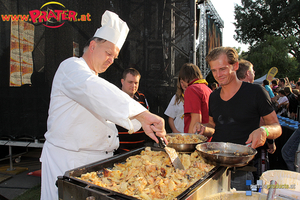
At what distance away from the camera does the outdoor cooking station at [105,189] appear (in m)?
1.01

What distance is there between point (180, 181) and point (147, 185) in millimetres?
207

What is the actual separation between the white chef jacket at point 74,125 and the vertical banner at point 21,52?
240 cm

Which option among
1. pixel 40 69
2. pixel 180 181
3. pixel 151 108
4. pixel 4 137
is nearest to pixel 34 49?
pixel 40 69

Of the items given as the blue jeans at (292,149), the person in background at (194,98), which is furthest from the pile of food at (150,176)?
the blue jeans at (292,149)

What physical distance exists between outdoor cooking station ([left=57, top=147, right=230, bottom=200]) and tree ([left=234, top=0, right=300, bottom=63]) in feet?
79.8

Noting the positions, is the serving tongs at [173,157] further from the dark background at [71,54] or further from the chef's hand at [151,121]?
the dark background at [71,54]

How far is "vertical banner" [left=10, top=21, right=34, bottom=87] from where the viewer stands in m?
3.52

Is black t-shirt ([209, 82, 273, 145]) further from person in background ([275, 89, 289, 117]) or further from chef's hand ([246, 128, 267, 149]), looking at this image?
person in background ([275, 89, 289, 117])

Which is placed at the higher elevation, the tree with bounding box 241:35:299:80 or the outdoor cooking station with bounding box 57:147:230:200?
the tree with bounding box 241:35:299:80

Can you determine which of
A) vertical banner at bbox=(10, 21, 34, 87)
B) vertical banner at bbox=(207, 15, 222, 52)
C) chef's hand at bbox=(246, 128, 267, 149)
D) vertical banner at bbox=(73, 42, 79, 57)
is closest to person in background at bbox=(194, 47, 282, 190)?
chef's hand at bbox=(246, 128, 267, 149)

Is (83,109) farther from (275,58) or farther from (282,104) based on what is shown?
(275,58)

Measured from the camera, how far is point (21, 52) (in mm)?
3547

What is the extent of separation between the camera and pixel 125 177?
1348 mm

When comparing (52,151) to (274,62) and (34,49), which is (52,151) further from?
(274,62)
